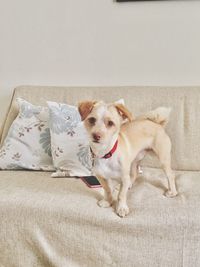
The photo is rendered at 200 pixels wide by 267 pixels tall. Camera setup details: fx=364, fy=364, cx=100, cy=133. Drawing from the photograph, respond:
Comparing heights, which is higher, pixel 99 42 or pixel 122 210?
pixel 99 42

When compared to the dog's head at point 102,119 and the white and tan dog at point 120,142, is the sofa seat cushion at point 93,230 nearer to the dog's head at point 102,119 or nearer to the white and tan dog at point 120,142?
the white and tan dog at point 120,142

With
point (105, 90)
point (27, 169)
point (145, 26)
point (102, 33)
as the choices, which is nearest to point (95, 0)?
point (102, 33)

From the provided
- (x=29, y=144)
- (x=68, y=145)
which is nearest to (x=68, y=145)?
(x=68, y=145)

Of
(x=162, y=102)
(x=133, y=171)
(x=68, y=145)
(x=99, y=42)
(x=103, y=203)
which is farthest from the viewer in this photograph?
(x=99, y=42)

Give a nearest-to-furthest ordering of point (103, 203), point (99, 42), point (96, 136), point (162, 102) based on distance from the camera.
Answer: point (96, 136) < point (103, 203) < point (162, 102) < point (99, 42)

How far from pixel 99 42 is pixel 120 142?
90 cm

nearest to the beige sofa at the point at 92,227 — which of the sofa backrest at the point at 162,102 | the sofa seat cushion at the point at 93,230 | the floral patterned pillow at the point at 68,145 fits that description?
the sofa seat cushion at the point at 93,230

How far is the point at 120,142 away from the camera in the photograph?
54.7 inches

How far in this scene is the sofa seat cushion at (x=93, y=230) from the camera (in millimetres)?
1242

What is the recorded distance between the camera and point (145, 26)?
2018mm

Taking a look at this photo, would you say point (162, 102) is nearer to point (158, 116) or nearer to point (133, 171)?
point (158, 116)

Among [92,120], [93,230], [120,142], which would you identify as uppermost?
[92,120]

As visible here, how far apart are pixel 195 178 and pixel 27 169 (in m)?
0.80

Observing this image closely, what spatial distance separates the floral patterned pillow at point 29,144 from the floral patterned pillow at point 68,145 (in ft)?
0.26
